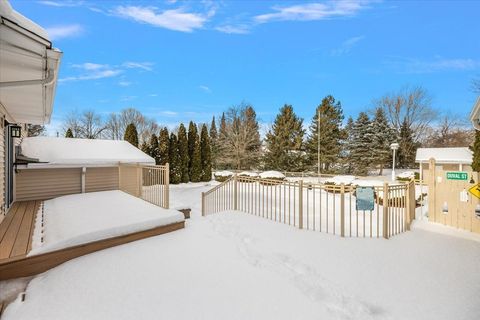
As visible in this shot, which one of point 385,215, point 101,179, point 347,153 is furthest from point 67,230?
point 347,153

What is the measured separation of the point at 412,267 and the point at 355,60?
58.1 feet

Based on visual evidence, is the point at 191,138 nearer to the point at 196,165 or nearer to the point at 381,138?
the point at 196,165

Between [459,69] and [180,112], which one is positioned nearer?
[459,69]

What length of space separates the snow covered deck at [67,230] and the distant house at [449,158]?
1731cm

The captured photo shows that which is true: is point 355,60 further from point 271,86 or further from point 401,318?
point 401,318

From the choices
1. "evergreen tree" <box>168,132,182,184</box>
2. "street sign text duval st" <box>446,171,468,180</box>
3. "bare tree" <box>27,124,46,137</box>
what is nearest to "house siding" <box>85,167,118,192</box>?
"evergreen tree" <box>168,132,182,184</box>

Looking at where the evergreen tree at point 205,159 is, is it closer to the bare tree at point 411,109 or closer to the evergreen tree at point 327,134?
the evergreen tree at point 327,134

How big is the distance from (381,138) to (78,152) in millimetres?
29399

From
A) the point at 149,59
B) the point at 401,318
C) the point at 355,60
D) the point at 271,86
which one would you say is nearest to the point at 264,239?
the point at 401,318

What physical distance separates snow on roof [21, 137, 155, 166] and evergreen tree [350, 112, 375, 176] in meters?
24.3

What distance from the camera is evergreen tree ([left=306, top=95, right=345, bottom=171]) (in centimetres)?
2605

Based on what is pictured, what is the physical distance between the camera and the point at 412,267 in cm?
344

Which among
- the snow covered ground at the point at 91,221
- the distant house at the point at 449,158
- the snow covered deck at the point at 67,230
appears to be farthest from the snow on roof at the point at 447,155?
the snow covered deck at the point at 67,230

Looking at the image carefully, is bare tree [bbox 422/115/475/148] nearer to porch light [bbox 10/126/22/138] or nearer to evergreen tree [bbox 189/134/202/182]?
evergreen tree [bbox 189/134/202/182]
